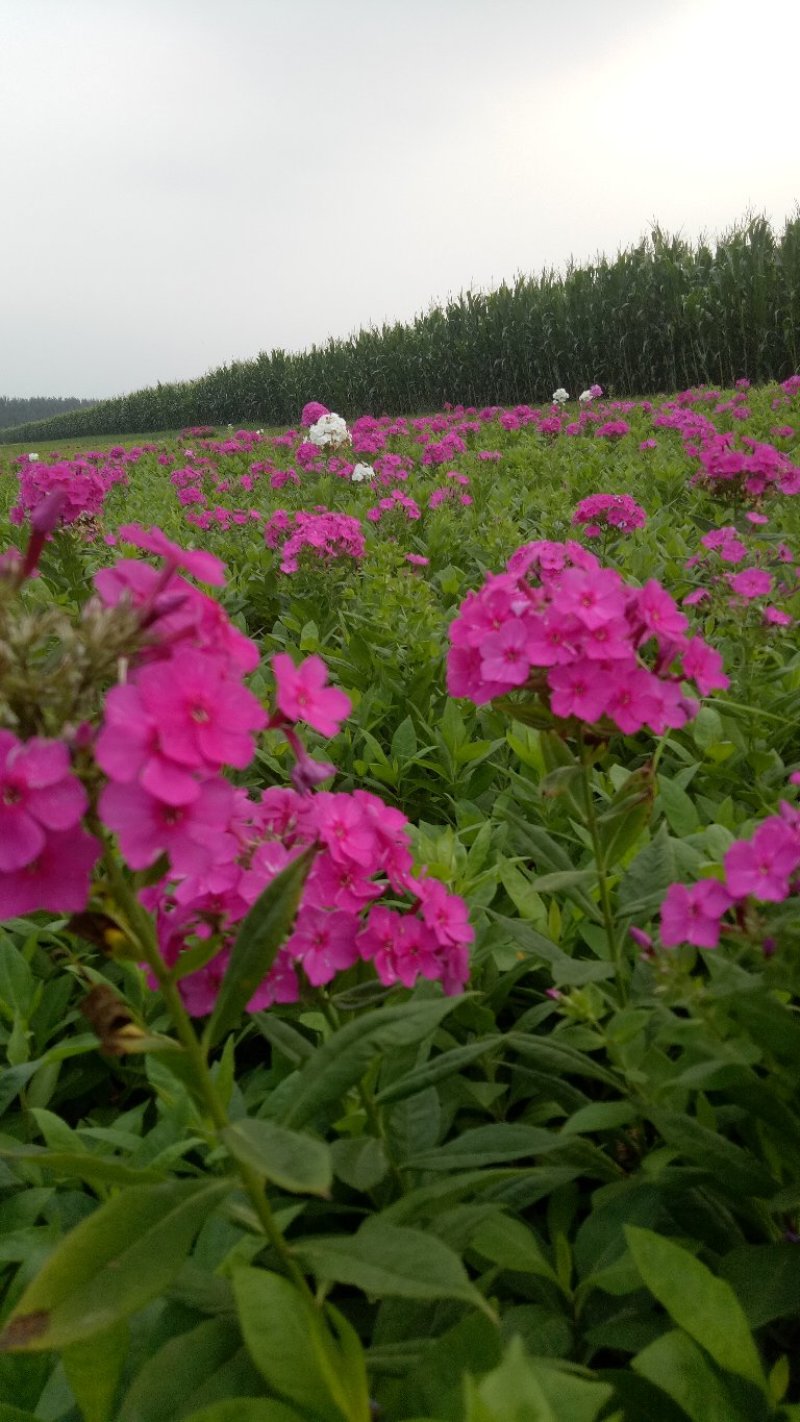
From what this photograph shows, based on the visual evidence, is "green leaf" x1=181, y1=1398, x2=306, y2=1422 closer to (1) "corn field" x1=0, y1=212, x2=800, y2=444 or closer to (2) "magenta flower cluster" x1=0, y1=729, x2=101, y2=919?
(2) "magenta flower cluster" x1=0, y1=729, x2=101, y2=919

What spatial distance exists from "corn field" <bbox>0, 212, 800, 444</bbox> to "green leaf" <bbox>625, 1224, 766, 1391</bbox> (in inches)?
863

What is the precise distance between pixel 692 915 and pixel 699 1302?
1.56 feet

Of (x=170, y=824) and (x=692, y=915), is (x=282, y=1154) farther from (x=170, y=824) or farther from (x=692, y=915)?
(x=692, y=915)

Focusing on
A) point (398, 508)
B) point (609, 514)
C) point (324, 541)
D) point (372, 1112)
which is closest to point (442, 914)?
point (372, 1112)

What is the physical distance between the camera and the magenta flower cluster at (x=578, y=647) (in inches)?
54.0

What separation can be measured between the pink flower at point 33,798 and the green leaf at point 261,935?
0.92 ft

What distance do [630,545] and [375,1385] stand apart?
3932mm

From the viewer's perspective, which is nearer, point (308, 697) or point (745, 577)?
point (308, 697)

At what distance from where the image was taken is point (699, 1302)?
115 cm

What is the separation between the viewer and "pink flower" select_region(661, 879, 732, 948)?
1.29 m

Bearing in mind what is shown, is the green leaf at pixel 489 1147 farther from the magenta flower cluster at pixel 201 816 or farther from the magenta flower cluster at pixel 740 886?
the magenta flower cluster at pixel 740 886

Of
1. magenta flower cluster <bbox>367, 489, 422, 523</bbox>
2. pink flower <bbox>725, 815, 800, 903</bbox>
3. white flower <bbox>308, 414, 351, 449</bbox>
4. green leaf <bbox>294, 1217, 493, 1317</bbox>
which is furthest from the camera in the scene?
white flower <bbox>308, 414, 351, 449</bbox>

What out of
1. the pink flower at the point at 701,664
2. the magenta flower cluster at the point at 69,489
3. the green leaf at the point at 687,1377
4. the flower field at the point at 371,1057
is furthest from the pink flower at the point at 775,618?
the magenta flower cluster at the point at 69,489

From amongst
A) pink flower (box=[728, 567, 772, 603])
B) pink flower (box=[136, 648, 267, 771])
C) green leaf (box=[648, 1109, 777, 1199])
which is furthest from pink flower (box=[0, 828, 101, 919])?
pink flower (box=[728, 567, 772, 603])
